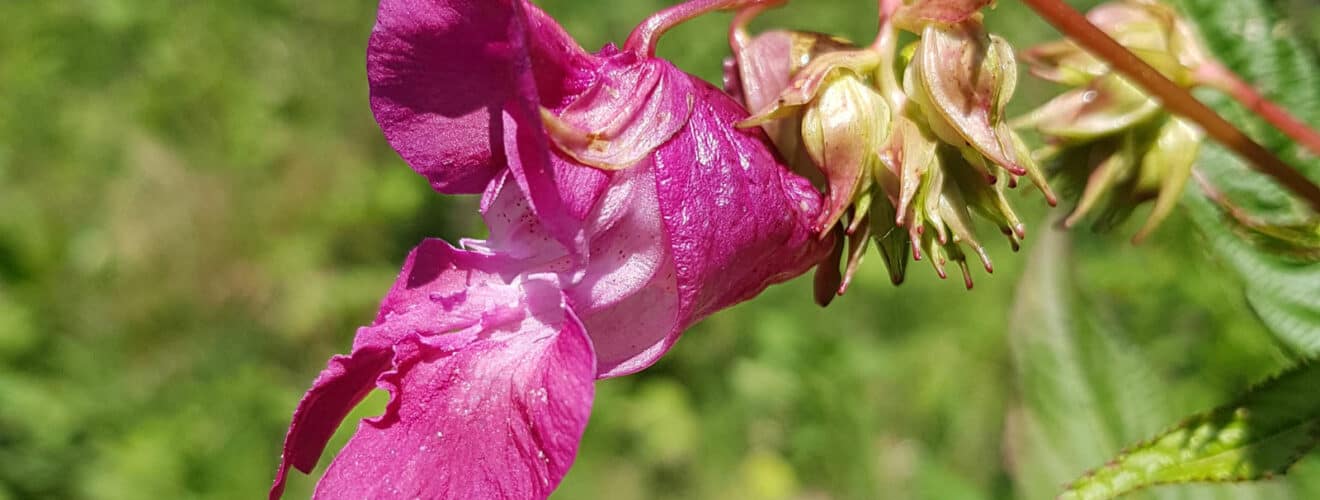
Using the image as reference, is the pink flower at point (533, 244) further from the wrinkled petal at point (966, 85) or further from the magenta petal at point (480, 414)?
the wrinkled petal at point (966, 85)

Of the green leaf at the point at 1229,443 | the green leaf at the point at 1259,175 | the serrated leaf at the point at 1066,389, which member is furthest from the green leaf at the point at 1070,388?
the green leaf at the point at 1229,443

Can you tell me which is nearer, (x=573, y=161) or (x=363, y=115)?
(x=573, y=161)

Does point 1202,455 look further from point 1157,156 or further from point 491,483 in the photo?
point 491,483

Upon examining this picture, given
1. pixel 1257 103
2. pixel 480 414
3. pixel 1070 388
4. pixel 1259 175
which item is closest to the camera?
pixel 480 414

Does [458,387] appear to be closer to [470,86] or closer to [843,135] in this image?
[470,86]

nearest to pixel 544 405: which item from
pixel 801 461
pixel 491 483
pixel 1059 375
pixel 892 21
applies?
pixel 491 483

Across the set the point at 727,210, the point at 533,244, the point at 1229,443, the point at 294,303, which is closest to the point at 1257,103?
the point at 1229,443

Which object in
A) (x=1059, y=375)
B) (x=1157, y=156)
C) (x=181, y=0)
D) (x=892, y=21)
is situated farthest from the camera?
(x=181, y=0)
